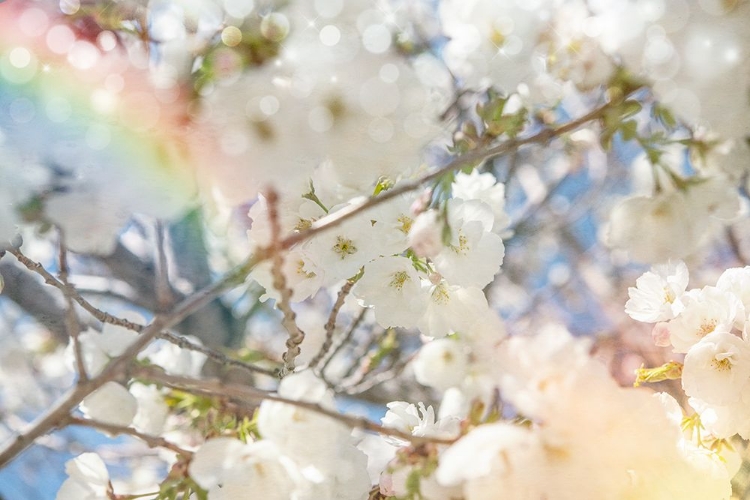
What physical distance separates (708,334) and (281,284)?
1.49 feet

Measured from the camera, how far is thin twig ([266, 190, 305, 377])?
0.41 meters

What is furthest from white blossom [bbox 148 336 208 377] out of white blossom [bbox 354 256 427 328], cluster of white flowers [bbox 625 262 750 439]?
cluster of white flowers [bbox 625 262 750 439]

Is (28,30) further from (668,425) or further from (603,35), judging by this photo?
(668,425)

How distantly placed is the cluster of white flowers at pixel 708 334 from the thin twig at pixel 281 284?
0.39m

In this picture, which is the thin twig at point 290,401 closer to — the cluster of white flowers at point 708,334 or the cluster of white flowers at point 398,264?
the cluster of white flowers at point 398,264

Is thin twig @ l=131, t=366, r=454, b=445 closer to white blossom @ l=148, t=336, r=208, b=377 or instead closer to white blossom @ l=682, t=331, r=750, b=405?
white blossom @ l=682, t=331, r=750, b=405

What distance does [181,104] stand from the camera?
39 cm

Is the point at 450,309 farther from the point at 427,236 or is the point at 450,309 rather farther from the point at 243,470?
the point at 243,470

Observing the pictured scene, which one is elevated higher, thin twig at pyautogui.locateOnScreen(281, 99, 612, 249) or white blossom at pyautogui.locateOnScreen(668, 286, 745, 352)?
thin twig at pyautogui.locateOnScreen(281, 99, 612, 249)

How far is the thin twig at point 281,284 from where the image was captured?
0.41m

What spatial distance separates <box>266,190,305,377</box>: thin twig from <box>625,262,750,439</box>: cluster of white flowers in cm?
39

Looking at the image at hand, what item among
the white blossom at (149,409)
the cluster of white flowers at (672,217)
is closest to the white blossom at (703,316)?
the cluster of white flowers at (672,217)

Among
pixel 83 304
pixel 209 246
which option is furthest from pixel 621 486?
pixel 209 246

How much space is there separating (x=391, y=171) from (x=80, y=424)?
0.28 metres
